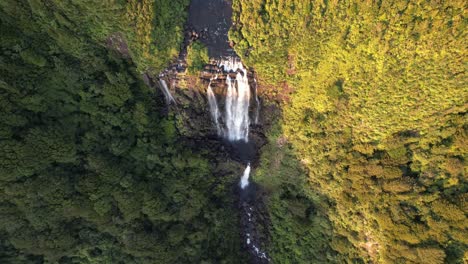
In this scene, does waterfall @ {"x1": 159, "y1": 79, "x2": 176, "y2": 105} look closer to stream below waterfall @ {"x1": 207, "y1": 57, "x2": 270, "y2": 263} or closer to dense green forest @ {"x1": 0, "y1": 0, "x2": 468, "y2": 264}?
dense green forest @ {"x1": 0, "y1": 0, "x2": 468, "y2": 264}

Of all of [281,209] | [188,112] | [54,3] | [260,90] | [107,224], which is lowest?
[107,224]

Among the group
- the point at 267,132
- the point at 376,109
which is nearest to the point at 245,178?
the point at 267,132

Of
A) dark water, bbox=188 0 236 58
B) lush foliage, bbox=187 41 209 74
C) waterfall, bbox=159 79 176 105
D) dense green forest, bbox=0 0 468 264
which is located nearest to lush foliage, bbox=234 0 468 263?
dense green forest, bbox=0 0 468 264

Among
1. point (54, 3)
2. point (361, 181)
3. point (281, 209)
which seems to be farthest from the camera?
point (281, 209)

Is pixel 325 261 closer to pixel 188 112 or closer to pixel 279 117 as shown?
pixel 279 117

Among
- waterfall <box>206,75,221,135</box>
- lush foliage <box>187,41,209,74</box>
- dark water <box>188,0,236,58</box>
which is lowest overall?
waterfall <box>206,75,221,135</box>

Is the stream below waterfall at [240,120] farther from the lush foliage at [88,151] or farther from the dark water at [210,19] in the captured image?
the lush foliage at [88,151]

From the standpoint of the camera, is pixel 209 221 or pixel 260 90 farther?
pixel 209 221

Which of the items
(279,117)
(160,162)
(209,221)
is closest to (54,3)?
(160,162)
